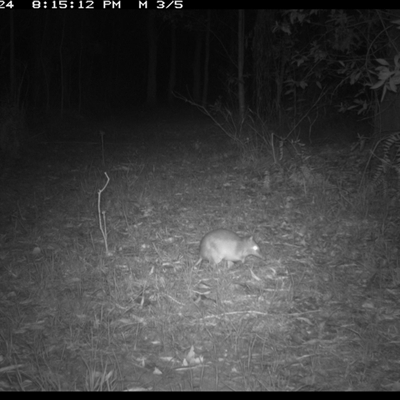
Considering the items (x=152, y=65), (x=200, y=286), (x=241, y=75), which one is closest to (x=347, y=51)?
(x=241, y=75)

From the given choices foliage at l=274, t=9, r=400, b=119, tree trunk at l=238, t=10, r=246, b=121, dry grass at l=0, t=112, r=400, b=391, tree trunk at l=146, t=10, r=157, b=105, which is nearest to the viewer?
dry grass at l=0, t=112, r=400, b=391

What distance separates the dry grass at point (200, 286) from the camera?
3545mm

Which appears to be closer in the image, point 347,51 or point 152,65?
point 347,51

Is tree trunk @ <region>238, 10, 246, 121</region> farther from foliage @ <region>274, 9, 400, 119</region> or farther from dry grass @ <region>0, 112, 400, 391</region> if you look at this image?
dry grass @ <region>0, 112, 400, 391</region>

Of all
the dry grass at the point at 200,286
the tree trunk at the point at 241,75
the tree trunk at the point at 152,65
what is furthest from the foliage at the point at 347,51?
the tree trunk at the point at 152,65

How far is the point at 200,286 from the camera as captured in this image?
16.1 feet

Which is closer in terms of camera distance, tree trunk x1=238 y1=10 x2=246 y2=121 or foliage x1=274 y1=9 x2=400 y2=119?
foliage x1=274 y1=9 x2=400 y2=119

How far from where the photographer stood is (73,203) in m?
7.56

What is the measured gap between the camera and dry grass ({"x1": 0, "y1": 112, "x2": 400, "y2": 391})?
11.6 ft

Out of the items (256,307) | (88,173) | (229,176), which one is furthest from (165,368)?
(88,173)

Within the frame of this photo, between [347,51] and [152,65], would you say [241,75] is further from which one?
[152,65]

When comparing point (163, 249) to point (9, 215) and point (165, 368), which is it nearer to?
point (165, 368)

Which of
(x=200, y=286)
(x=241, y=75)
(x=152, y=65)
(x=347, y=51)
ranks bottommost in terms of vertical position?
(x=200, y=286)

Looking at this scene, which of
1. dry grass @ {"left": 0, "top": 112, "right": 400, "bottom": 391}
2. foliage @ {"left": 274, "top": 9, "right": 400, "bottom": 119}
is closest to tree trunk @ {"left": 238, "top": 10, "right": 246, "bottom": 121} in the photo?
foliage @ {"left": 274, "top": 9, "right": 400, "bottom": 119}
